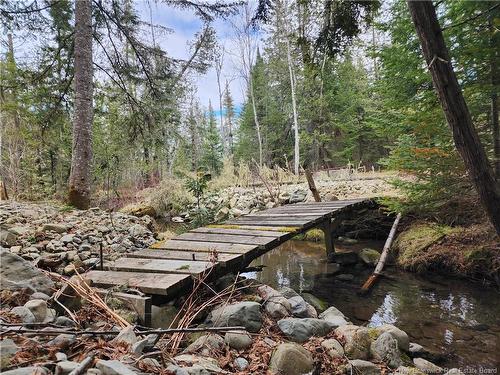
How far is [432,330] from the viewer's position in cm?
300

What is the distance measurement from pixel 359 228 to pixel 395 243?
167cm

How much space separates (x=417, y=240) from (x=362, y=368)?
3938 mm

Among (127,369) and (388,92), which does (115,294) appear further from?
(388,92)

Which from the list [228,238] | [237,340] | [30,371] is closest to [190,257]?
[228,238]

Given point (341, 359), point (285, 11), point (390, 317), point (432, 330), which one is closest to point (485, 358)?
point (432, 330)

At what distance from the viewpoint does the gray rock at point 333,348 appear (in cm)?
175

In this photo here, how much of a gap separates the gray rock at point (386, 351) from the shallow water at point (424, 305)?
0.83 meters

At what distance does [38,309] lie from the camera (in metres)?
1.45

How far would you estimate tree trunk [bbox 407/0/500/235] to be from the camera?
2.01 meters

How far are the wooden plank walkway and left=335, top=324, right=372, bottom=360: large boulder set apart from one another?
101cm

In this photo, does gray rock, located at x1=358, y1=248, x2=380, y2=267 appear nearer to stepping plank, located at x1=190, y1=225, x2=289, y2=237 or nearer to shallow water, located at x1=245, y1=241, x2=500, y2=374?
shallow water, located at x1=245, y1=241, x2=500, y2=374

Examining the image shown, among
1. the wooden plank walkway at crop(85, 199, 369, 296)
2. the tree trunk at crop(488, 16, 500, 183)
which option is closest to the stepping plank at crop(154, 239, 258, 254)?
the wooden plank walkway at crop(85, 199, 369, 296)

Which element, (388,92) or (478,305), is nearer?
(478,305)

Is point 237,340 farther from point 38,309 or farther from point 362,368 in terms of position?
point 38,309
